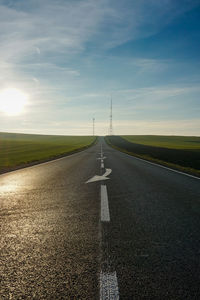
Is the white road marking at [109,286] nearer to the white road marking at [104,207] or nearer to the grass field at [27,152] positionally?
the white road marking at [104,207]

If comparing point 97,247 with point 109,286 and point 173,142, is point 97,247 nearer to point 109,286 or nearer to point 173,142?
point 109,286

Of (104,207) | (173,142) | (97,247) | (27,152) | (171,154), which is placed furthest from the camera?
(173,142)

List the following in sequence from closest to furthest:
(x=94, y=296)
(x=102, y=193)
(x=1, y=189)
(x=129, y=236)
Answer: (x=94, y=296) → (x=129, y=236) → (x=102, y=193) → (x=1, y=189)

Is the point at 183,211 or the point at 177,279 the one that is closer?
the point at 177,279

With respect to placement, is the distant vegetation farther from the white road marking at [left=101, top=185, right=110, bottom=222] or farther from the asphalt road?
the asphalt road

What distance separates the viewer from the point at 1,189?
7750mm

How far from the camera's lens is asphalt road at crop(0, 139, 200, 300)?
236 cm

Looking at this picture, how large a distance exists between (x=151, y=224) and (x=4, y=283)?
280 centimetres

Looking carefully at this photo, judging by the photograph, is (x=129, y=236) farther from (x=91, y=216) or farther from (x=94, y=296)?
(x=94, y=296)

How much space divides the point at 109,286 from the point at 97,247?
93 centimetres

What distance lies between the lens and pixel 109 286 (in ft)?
7.75

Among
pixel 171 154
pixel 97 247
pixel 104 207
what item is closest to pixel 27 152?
pixel 171 154

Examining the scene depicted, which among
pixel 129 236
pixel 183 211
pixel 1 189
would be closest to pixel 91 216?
pixel 129 236

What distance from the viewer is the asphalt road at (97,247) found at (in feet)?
7.74
